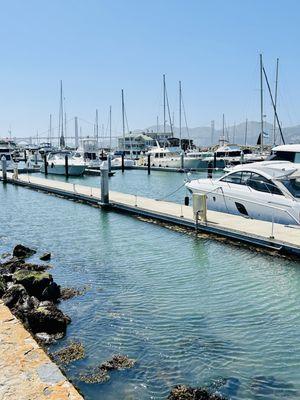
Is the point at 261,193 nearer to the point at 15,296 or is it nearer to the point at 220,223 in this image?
the point at 220,223

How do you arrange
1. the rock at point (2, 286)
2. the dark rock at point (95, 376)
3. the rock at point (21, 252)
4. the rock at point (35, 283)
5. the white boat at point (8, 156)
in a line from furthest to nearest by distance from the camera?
the white boat at point (8, 156) → the rock at point (21, 252) → the rock at point (35, 283) → the rock at point (2, 286) → the dark rock at point (95, 376)

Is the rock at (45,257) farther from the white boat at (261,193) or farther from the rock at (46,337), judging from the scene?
the white boat at (261,193)

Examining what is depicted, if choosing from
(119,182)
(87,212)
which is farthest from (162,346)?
(119,182)

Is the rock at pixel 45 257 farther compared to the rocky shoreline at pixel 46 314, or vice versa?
the rock at pixel 45 257

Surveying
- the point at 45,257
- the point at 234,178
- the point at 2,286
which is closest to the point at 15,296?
the point at 2,286

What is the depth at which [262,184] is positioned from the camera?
708 inches

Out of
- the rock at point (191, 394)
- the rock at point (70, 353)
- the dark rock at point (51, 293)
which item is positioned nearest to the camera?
the rock at point (191, 394)

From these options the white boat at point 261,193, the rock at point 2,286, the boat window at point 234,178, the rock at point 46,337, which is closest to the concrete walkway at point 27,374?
the rock at point 46,337

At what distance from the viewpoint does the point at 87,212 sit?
79.1 ft

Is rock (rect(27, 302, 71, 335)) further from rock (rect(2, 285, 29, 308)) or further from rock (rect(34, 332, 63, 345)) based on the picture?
rock (rect(2, 285, 29, 308))

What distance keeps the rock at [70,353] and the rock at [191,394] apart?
1998 millimetres

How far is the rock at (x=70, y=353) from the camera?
7.77 meters

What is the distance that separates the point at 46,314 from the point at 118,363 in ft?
6.72

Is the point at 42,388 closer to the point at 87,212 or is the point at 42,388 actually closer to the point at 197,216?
the point at 197,216
